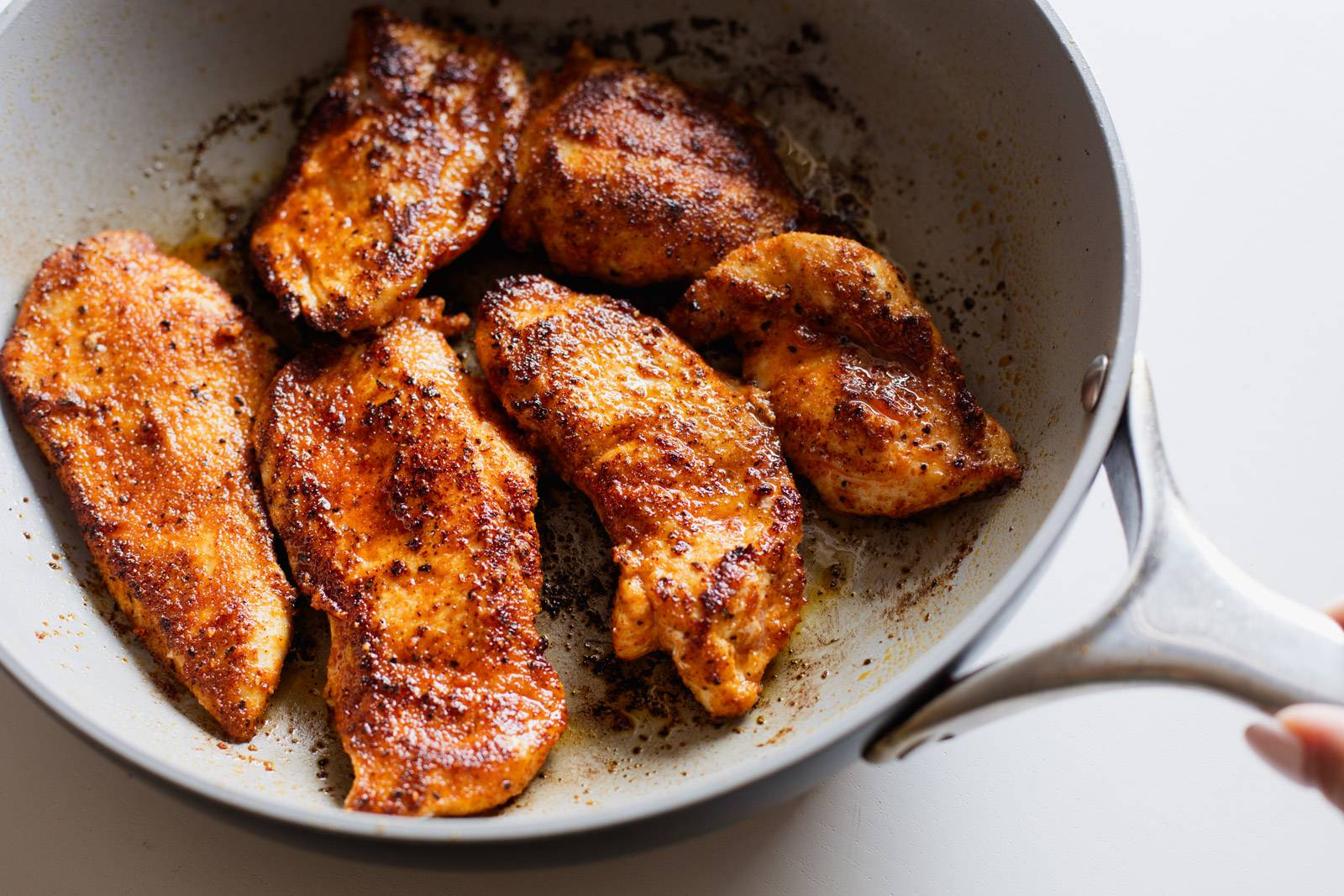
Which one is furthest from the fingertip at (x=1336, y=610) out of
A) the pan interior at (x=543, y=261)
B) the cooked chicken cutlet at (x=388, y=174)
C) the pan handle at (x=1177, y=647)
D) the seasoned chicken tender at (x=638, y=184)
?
the cooked chicken cutlet at (x=388, y=174)

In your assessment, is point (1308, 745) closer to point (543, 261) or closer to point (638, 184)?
point (638, 184)

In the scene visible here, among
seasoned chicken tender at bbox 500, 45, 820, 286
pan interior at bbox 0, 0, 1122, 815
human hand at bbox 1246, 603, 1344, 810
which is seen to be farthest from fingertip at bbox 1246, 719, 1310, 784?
seasoned chicken tender at bbox 500, 45, 820, 286

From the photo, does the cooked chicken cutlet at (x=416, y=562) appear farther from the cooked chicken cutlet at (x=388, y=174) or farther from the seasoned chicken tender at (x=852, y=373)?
the seasoned chicken tender at (x=852, y=373)

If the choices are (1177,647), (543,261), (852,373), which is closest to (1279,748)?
(1177,647)

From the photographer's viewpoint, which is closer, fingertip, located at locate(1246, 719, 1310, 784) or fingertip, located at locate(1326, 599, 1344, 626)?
fingertip, located at locate(1246, 719, 1310, 784)

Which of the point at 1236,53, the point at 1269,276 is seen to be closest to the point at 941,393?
the point at 1269,276

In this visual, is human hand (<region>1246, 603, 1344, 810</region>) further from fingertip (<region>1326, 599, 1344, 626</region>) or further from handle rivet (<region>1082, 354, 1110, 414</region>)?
handle rivet (<region>1082, 354, 1110, 414</region>)
